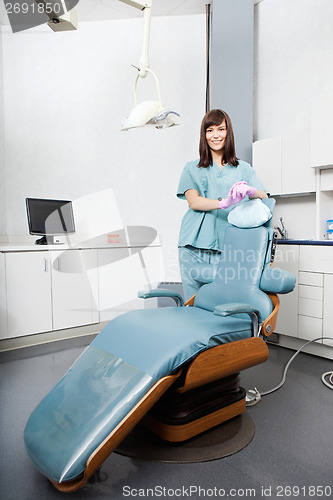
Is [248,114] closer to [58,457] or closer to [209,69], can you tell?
[209,69]

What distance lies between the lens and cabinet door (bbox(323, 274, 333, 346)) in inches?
104

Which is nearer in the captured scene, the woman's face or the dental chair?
the dental chair

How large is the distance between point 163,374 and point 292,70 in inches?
123

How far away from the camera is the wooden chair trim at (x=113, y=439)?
120 cm

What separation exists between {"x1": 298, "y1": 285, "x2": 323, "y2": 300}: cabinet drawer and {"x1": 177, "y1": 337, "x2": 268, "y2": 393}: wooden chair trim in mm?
1237

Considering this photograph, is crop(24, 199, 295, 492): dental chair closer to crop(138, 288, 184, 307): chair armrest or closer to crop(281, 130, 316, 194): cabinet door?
crop(138, 288, 184, 307): chair armrest

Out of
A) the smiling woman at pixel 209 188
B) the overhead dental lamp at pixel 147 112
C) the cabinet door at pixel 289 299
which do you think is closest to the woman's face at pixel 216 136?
the smiling woman at pixel 209 188

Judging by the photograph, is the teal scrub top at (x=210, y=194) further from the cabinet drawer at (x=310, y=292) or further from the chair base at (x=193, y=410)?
the cabinet drawer at (x=310, y=292)

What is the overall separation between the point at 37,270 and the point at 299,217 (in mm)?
2358

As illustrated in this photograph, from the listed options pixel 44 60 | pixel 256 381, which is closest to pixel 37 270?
pixel 256 381

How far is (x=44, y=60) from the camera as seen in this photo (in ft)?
12.2

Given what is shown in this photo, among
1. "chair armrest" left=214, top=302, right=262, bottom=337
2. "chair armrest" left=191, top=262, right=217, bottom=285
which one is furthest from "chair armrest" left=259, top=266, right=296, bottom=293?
"chair armrest" left=191, top=262, right=217, bottom=285

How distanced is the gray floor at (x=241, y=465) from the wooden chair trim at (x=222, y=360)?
1.07 ft

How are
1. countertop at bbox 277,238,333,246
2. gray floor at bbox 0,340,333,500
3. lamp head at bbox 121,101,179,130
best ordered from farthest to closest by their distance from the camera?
countertop at bbox 277,238,333,246, lamp head at bbox 121,101,179,130, gray floor at bbox 0,340,333,500
